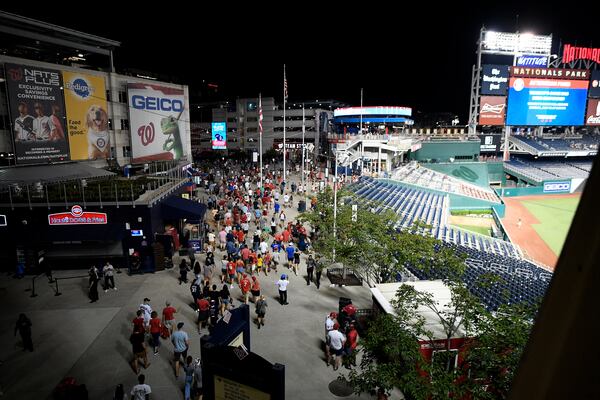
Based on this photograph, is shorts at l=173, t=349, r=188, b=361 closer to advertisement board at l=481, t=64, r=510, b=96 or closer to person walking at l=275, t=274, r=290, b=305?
person walking at l=275, t=274, r=290, b=305

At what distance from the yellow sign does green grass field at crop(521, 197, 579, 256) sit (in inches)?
1149

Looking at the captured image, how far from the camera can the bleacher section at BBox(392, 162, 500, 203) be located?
43.9 m

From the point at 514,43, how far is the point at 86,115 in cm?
6054

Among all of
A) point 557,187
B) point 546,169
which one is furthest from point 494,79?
point 557,187

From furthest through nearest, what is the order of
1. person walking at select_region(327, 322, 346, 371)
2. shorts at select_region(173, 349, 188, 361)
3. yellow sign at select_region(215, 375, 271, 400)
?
1. person walking at select_region(327, 322, 346, 371)
2. shorts at select_region(173, 349, 188, 361)
3. yellow sign at select_region(215, 375, 271, 400)

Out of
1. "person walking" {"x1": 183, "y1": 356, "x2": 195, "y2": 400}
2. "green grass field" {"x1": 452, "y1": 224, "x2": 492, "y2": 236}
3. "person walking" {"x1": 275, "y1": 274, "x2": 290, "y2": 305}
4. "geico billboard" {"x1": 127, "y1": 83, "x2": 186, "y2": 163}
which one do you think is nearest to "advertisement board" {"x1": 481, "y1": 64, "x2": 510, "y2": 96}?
"green grass field" {"x1": 452, "y1": 224, "x2": 492, "y2": 236}

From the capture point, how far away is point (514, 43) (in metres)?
60.2

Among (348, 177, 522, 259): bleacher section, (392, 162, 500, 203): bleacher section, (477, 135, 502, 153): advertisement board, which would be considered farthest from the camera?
(477, 135, 502, 153): advertisement board

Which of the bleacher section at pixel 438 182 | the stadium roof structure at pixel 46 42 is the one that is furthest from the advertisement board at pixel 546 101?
the stadium roof structure at pixel 46 42

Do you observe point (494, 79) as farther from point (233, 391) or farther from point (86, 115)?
point (233, 391)

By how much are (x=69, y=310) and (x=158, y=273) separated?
4.64 meters

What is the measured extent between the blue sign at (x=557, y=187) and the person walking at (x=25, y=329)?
6099cm

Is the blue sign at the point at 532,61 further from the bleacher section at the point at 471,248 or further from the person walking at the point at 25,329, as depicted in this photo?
the person walking at the point at 25,329

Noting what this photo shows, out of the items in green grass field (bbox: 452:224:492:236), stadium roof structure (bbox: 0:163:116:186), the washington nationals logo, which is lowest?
green grass field (bbox: 452:224:492:236)
